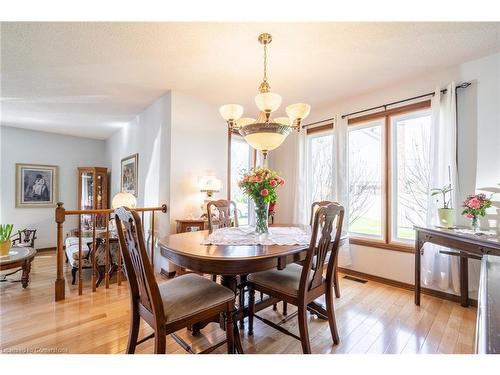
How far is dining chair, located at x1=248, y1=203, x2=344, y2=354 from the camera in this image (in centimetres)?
147

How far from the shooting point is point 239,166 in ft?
13.5

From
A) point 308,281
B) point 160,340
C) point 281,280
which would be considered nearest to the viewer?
point 160,340

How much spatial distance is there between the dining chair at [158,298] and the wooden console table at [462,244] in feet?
6.21

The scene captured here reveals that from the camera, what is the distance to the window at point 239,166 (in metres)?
3.96

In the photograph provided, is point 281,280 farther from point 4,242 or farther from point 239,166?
point 4,242

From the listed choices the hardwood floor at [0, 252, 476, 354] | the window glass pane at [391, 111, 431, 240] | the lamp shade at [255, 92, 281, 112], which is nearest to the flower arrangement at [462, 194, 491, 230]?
the window glass pane at [391, 111, 431, 240]

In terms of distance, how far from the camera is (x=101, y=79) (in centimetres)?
272

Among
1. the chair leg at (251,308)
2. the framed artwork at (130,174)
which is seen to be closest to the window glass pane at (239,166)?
the framed artwork at (130,174)

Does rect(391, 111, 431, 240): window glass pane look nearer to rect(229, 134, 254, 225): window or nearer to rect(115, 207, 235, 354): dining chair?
rect(229, 134, 254, 225): window

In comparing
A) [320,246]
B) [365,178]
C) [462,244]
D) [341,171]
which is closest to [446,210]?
[462,244]

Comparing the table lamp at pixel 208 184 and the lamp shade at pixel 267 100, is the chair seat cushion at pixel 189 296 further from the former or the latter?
the table lamp at pixel 208 184

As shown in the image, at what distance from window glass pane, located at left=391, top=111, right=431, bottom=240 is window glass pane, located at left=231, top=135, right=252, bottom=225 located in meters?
2.22

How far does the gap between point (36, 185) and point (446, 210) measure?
270 inches
